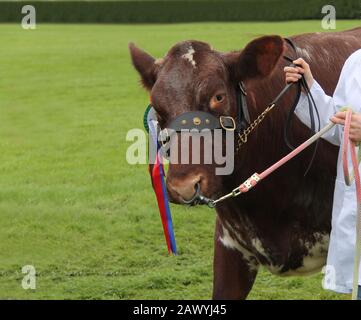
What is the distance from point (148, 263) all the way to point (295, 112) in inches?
121

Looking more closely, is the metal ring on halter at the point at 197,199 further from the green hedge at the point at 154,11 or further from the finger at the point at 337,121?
the green hedge at the point at 154,11

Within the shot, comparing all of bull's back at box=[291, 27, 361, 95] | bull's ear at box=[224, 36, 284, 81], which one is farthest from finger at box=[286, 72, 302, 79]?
bull's back at box=[291, 27, 361, 95]

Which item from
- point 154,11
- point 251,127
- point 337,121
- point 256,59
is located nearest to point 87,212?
point 251,127

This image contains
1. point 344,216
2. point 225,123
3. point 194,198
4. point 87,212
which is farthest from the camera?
point 87,212

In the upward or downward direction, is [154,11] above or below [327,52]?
below

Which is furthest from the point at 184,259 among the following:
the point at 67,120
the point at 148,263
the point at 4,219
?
the point at 67,120

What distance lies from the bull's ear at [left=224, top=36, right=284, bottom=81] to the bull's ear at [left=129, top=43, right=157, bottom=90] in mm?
413

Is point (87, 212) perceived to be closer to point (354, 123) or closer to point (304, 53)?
point (304, 53)

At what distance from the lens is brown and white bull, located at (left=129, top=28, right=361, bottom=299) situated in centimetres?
350

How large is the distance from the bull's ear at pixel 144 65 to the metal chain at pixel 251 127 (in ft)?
1.80

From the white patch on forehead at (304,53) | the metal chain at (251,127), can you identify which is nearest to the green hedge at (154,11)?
the white patch on forehead at (304,53)

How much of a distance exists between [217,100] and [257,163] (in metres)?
0.56

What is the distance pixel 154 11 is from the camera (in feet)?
106

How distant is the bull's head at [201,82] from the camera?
11.0 ft
